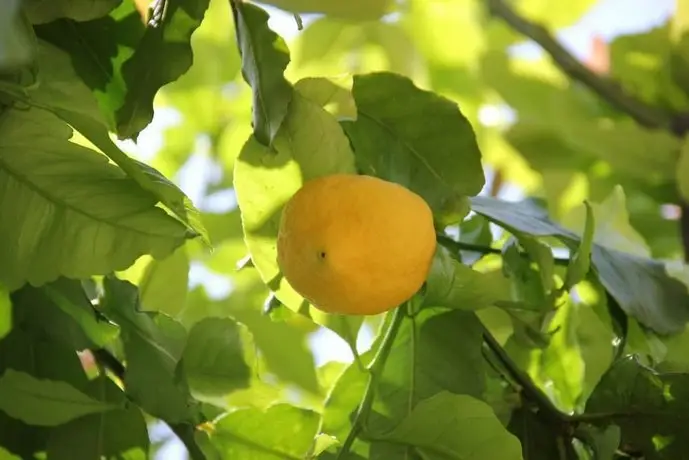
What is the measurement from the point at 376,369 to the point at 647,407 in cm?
11

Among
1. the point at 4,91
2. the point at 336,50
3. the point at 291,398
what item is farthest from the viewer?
the point at 336,50

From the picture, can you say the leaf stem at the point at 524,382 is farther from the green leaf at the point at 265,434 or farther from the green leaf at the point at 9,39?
the green leaf at the point at 9,39

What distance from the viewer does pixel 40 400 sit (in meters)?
0.34

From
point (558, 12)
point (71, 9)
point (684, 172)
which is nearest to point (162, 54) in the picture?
point (71, 9)

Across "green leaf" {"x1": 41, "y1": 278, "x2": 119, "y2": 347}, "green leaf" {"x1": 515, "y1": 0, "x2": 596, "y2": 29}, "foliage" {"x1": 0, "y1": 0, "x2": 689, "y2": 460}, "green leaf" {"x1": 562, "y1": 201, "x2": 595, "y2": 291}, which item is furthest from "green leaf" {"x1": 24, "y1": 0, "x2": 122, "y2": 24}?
"green leaf" {"x1": 515, "y1": 0, "x2": 596, "y2": 29}

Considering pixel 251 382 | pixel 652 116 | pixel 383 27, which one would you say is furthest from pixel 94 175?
pixel 652 116

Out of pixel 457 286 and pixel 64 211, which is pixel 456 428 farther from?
pixel 64 211

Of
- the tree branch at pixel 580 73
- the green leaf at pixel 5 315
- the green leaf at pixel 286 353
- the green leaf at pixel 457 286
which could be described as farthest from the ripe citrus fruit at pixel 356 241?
the tree branch at pixel 580 73

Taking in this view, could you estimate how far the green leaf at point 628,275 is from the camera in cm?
39

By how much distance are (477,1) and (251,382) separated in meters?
0.48

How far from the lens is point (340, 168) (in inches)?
13.5

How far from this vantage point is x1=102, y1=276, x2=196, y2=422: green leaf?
1.16 ft

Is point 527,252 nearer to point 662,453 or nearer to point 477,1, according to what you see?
point 662,453

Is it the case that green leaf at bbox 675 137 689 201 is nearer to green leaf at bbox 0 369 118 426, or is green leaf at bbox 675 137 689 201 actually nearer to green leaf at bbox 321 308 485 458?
green leaf at bbox 321 308 485 458
